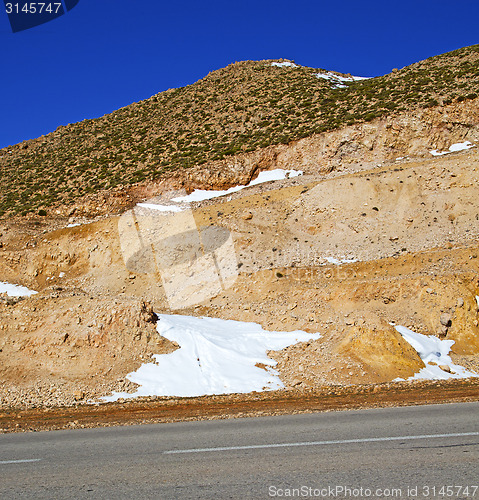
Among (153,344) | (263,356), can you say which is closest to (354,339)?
(263,356)

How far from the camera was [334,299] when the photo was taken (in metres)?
19.8

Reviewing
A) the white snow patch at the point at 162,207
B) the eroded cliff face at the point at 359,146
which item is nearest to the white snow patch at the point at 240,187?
the eroded cliff face at the point at 359,146

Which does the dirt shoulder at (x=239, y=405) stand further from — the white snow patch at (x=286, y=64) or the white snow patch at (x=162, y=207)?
the white snow patch at (x=286, y=64)

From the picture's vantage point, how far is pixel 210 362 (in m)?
14.7

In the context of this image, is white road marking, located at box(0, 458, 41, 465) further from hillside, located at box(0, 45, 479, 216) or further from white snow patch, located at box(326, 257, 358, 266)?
hillside, located at box(0, 45, 479, 216)

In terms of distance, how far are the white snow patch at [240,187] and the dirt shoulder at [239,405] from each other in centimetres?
2343

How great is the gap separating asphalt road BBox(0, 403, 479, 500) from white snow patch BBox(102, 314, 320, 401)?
488 centimetres

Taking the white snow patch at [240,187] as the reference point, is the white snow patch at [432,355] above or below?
below

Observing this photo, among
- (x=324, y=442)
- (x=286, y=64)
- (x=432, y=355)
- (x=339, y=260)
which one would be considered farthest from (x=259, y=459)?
(x=286, y=64)

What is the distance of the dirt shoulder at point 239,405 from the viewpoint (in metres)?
9.55

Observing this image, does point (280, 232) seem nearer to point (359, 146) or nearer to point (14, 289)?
point (359, 146)

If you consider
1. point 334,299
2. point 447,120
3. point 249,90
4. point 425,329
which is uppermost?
point 249,90

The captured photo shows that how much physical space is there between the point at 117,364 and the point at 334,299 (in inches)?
376

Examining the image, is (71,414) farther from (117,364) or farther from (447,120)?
(447,120)
